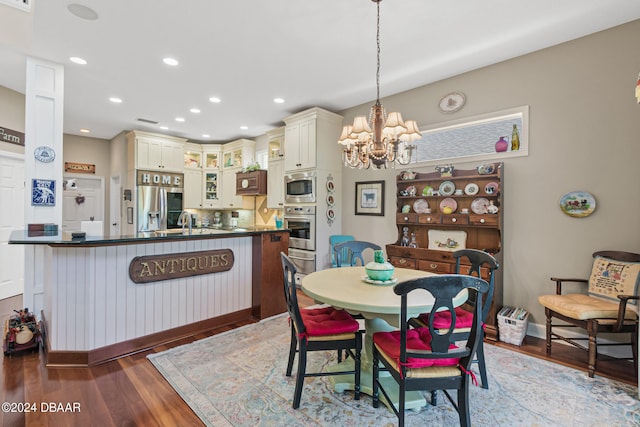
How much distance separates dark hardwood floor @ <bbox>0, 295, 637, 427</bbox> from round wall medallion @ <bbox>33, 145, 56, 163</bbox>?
207 centimetres

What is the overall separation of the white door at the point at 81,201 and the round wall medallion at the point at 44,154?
395cm

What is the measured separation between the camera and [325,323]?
6.76 ft

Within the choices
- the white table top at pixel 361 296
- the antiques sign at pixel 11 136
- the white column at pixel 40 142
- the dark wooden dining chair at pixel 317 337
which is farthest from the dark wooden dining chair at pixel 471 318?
the antiques sign at pixel 11 136

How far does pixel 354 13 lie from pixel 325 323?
2555 millimetres

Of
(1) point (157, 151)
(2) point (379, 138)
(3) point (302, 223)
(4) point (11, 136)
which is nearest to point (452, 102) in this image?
(2) point (379, 138)

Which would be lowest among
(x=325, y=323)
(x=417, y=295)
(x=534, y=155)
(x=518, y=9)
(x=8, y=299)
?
(x=8, y=299)

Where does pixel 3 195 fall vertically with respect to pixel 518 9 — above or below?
below

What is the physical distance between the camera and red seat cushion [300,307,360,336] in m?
1.98

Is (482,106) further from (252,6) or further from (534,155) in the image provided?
(252,6)

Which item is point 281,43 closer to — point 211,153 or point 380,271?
point 380,271

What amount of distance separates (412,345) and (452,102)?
316cm

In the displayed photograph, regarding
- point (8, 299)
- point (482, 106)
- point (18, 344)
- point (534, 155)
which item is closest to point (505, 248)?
point (534, 155)

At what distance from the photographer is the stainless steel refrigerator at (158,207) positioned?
6137 mm

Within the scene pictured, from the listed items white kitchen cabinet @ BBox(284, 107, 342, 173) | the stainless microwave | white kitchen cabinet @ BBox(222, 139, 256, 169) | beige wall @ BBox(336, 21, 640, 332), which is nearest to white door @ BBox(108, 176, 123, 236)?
white kitchen cabinet @ BBox(222, 139, 256, 169)
